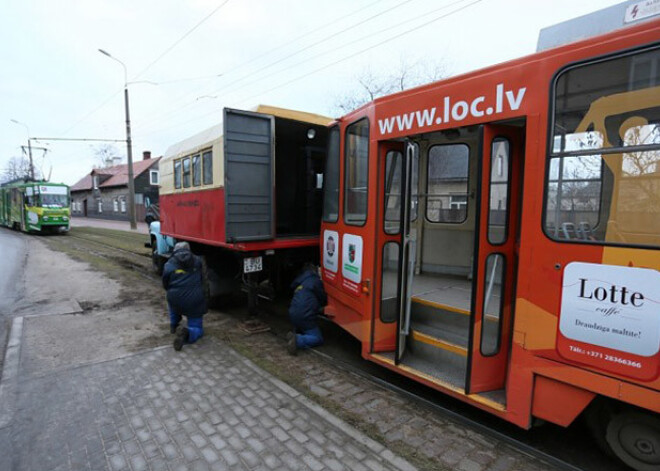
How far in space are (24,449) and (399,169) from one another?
407 cm

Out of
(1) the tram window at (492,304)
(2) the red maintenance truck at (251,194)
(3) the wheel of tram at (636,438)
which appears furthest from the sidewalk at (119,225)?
(3) the wheel of tram at (636,438)

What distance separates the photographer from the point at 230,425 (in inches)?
128

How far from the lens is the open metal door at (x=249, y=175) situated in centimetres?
517

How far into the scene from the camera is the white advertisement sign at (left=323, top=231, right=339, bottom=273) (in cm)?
476

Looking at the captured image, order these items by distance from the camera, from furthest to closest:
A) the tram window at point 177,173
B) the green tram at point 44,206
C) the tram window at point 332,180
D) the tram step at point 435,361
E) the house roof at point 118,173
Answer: the house roof at point 118,173, the green tram at point 44,206, the tram window at point 177,173, the tram window at point 332,180, the tram step at point 435,361

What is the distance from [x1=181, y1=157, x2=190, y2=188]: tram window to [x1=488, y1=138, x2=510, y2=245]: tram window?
5326mm

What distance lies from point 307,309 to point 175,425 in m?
2.09

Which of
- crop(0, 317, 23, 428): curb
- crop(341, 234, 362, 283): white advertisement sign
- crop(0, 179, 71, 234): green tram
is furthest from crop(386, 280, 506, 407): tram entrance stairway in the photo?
crop(0, 179, 71, 234): green tram

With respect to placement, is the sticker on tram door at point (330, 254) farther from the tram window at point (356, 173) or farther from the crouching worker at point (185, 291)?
the crouching worker at point (185, 291)

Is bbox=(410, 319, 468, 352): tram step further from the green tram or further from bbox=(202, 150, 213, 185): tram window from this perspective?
the green tram

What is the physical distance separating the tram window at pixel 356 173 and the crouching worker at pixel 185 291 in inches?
91.0

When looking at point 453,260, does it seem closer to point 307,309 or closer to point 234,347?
point 307,309

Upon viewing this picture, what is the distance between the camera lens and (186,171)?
6812 mm


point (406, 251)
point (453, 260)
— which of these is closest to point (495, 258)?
point (406, 251)
